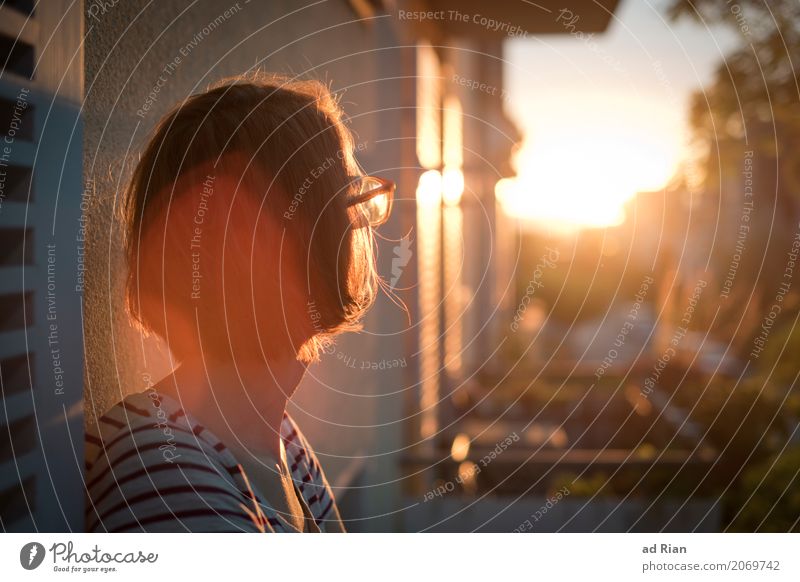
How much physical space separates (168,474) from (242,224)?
30cm

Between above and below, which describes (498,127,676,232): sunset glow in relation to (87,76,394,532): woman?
above

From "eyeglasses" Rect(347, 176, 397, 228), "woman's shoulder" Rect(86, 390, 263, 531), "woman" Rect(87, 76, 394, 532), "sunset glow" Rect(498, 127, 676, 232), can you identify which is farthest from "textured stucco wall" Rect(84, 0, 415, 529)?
"sunset glow" Rect(498, 127, 676, 232)

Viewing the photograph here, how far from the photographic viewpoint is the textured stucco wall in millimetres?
876

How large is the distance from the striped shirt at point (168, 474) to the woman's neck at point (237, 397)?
49 millimetres

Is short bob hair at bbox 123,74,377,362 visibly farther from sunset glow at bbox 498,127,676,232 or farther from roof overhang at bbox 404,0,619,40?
roof overhang at bbox 404,0,619,40

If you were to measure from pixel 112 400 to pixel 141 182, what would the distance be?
287 millimetres

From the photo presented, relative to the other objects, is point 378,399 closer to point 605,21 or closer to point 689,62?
point 605,21

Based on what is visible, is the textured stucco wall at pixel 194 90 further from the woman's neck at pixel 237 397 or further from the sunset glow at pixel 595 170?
the sunset glow at pixel 595 170

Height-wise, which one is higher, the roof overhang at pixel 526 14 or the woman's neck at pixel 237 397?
the roof overhang at pixel 526 14

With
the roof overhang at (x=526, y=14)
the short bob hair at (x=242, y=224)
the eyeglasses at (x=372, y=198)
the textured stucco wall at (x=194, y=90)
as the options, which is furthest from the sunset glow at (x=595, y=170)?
the short bob hair at (x=242, y=224)

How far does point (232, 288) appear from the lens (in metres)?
0.86

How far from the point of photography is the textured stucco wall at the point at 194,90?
88cm

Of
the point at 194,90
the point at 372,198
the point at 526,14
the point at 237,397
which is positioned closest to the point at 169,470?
the point at 237,397

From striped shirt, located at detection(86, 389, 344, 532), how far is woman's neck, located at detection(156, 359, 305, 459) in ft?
0.16
